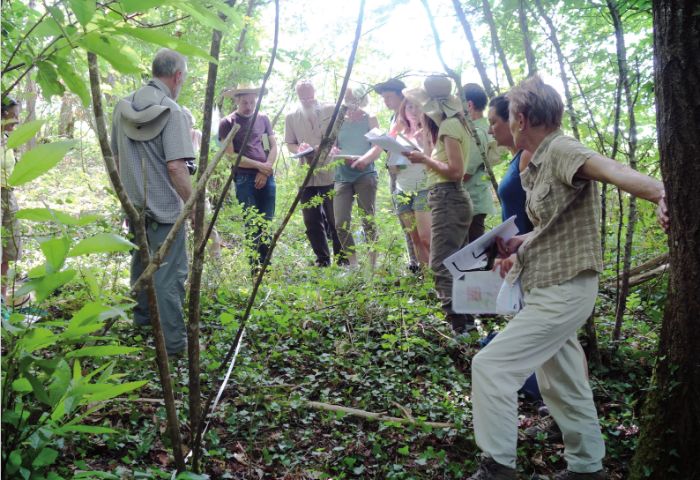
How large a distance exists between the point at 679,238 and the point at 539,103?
0.92 metres

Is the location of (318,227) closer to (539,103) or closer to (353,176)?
(353,176)

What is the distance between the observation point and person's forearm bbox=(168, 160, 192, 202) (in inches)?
166

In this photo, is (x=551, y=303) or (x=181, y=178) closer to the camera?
(x=551, y=303)

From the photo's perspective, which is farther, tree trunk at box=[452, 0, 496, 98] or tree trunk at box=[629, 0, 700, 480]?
tree trunk at box=[452, 0, 496, 98]

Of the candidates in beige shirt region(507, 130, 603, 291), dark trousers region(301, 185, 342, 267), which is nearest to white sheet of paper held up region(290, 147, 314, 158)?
dark trousers region(301, 185, 342, 267)

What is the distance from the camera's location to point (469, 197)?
5.05m

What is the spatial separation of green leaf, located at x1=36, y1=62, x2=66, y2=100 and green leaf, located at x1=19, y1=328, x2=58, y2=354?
1.80 ft

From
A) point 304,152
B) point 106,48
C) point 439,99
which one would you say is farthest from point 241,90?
point 106,48

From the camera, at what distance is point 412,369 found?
14.7 ft

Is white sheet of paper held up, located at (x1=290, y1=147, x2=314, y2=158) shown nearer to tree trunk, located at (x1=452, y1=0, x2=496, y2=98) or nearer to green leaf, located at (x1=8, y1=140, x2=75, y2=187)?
tree trunk, located at (x1=452, y1=0, x2=496, y2=98)

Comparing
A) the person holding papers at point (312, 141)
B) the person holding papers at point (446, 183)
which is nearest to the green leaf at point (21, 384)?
the person holding papers at point (446, 183)

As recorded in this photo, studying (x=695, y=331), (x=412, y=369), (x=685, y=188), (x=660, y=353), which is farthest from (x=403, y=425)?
(x=685, y=188)

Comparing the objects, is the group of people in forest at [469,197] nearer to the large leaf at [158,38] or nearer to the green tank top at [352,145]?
the green tank top at [352,145]

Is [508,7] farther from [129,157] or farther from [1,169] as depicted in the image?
[1,169]
